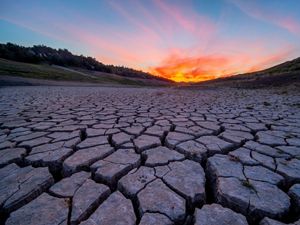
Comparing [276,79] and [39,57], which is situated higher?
[276,79]

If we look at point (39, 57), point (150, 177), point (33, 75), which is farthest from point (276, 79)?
point (39, 57)

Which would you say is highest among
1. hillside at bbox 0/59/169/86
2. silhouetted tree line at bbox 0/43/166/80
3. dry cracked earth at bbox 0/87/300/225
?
dry cracked earth at bbox 0/87/300/225

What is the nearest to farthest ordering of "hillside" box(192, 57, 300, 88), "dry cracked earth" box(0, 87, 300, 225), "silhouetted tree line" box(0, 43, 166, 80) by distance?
"dry cracked earth" box(0, 87, 300, 225)
"hillside" box(192, 57, 300, 88)
"silhouetted tree line" box(0, 43, 166, 80)

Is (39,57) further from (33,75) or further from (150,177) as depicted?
(150,177)

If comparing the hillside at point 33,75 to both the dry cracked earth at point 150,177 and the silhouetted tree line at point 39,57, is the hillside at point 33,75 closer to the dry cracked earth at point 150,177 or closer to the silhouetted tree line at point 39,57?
the silhouetted tree line at point 39,57

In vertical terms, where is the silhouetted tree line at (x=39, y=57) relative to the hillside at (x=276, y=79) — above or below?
below

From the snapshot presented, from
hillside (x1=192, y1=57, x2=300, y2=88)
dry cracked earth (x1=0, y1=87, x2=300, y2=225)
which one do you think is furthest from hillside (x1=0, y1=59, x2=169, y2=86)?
hillside (x1=192, y1=57, x2=300, y2=88)

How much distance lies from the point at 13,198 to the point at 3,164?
2.04ft

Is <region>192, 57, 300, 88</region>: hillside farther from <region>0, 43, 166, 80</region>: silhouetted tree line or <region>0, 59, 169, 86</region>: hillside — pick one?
<region>0, 43, 166, 80</region>: silhouetted tree line

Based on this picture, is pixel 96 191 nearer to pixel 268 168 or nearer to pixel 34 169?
pixel 34 169

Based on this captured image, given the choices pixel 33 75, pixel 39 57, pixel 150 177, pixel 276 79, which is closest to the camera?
pixel 150 177

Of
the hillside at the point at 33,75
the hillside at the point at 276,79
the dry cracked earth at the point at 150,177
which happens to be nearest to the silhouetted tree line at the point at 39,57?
the hillside at the point at 33,75

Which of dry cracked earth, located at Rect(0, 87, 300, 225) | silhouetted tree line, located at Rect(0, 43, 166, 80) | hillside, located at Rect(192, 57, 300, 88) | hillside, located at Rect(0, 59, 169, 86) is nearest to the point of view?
dry cracked earth, located at Rect(0, 87, 300, 225)

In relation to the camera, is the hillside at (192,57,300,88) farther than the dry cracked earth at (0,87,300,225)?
Yes
